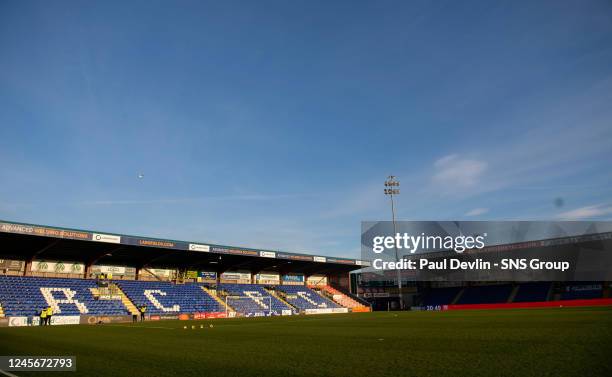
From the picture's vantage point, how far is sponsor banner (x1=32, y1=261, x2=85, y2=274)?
1513 inches

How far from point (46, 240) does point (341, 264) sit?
40.8 metres

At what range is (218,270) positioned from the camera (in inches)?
2117

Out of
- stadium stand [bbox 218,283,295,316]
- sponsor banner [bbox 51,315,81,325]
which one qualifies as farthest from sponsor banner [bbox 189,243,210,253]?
sponsor banner [bbox 51,315,81,325]

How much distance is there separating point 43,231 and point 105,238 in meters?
5.27

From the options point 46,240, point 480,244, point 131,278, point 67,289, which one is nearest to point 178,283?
point 131,278

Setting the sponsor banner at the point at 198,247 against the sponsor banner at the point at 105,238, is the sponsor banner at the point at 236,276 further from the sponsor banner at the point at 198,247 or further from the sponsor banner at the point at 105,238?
the sponsor banner at the point at 105,238

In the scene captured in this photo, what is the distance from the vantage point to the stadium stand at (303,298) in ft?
179

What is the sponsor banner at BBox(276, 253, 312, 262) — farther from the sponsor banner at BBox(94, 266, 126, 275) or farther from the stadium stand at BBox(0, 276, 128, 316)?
the stadium stand at BBox(0, 276, 128, 316)

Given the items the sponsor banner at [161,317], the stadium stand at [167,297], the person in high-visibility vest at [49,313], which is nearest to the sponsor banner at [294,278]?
the stadium stand at [167,297]

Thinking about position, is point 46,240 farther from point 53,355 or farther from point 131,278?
point 53,355

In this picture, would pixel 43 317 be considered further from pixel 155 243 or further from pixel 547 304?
pixel 547 304

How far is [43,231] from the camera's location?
3322 cm

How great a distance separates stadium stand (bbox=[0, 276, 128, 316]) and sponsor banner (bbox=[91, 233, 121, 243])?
218 inches

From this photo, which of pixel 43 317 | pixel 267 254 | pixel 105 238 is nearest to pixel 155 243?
pixel 105 238
